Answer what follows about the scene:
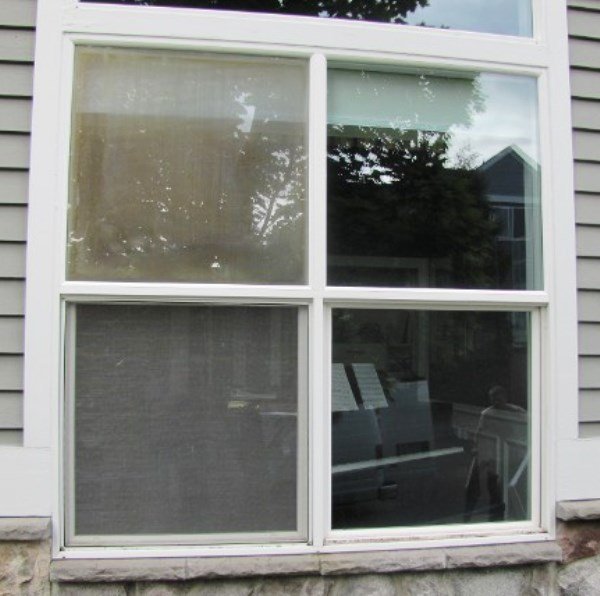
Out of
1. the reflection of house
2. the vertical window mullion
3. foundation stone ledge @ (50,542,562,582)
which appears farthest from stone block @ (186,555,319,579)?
the reflection of house

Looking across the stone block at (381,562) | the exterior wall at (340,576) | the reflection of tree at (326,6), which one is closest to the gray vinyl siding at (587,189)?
the exterior wall at (340,576)

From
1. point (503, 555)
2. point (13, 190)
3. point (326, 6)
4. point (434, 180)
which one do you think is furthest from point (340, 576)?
point (326, 6)

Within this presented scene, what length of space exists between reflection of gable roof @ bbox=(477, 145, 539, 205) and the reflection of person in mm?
864

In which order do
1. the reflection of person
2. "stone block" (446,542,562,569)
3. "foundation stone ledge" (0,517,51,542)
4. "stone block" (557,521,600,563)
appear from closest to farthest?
"foundation stone ledge" (0,517,51,542) → "stone block" (446,542,562,569) → "stone block" (557,521,600,563) → the reflection of person

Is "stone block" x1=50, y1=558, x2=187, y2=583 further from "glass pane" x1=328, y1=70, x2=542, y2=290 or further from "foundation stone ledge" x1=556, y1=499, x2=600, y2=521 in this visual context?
"foundation stone ledge" x1=556, y1=499, x2=600, y2=521

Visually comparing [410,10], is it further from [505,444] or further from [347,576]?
[347,576]

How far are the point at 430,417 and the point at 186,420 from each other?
1.07 metres

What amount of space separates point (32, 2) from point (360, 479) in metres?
2.39

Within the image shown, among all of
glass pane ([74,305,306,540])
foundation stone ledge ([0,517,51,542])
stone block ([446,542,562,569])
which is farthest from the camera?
stone block ([446,542,562,569])

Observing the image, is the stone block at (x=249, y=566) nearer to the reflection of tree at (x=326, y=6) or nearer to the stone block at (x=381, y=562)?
the stone block at (x=381, y=562)

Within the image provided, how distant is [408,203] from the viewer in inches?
118

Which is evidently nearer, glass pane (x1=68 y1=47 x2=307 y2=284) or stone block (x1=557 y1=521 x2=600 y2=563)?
glass pane (x1=68 y1=47 x2=307 y2=284)

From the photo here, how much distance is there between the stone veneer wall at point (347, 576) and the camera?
2570 mm

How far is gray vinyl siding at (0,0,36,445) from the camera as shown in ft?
8.57
